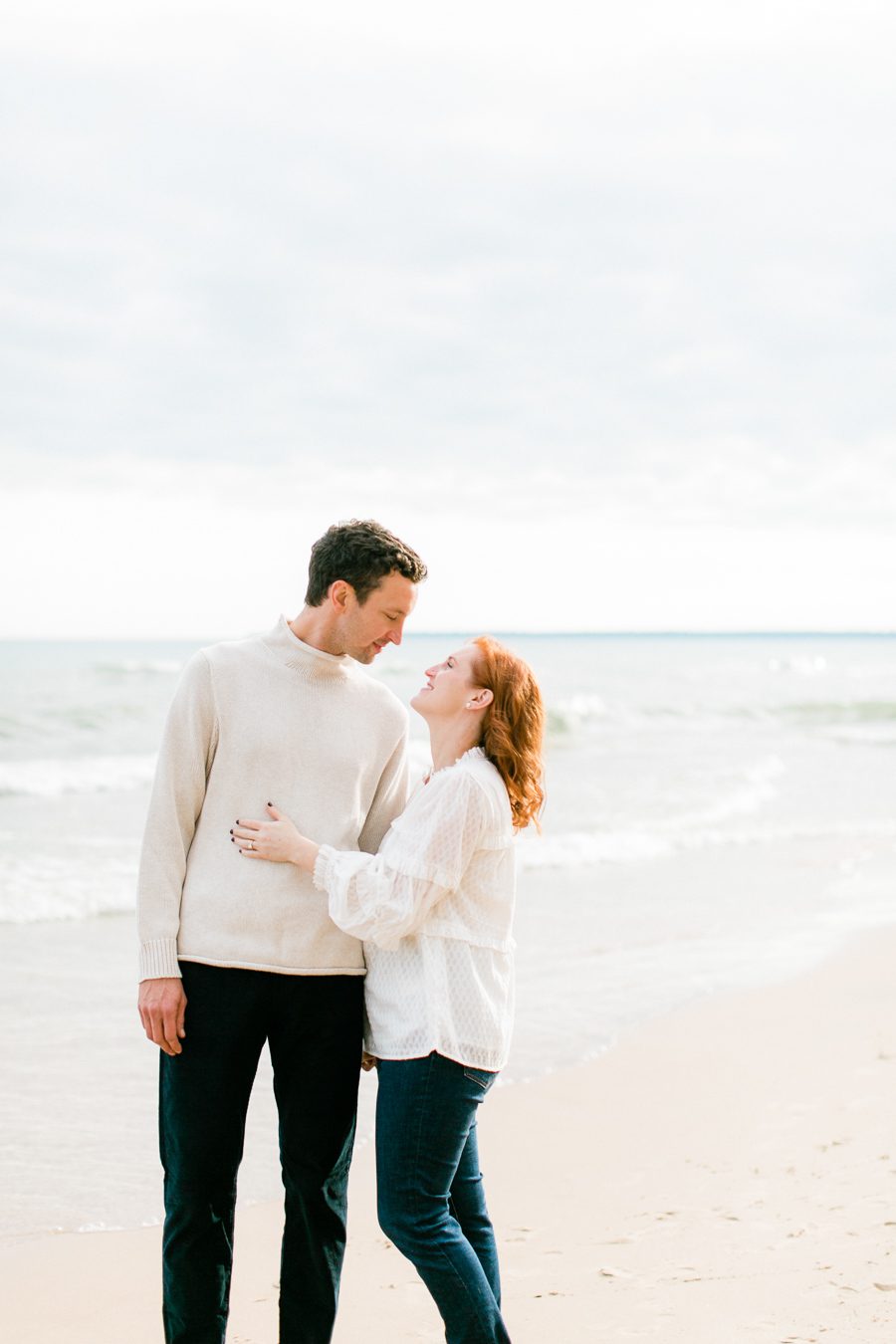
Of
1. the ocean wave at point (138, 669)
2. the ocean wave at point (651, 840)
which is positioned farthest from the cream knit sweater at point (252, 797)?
the ocean wave at point (138, 669)

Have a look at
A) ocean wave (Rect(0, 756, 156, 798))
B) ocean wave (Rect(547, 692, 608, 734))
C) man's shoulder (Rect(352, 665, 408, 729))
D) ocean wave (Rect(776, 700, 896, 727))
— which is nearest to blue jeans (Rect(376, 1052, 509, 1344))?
man's shoulder (Rect(352, 665, 408, 729))

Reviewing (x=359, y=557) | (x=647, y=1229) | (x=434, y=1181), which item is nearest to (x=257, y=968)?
(x=434, y=1181)

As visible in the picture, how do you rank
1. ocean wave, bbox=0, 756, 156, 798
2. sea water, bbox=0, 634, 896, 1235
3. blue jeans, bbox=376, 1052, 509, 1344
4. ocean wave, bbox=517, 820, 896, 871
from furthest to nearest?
1. ocean wave, bbox=0, 756, 156, 798
2. ocean wave, bbox=517, 820, 896, 871
3. sea water, bbox=0, 634, 896, 1235
4. blue jeans, bbox=376, 1052, 509, 1344

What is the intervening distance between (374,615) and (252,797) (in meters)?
0.47

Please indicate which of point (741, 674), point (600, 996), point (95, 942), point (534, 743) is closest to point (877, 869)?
point (600, 996)

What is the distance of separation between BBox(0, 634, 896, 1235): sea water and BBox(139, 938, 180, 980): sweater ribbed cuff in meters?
1.71

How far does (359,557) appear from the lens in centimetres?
266

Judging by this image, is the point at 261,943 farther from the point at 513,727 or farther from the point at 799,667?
the point at 799,667

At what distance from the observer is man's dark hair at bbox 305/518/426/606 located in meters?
2.66

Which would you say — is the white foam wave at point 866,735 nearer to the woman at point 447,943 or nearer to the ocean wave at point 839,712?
the ocean wave at point 839,712

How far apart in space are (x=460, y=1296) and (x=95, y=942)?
17.2ft

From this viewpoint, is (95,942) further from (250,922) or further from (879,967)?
(250,922)

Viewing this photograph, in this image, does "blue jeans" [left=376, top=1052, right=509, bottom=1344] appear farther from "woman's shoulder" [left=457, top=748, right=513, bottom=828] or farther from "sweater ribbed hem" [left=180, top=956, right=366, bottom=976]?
"woman's shoulder" [left=457, top=748, right=513, bottom=828]

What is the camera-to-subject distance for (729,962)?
697 centimetres
